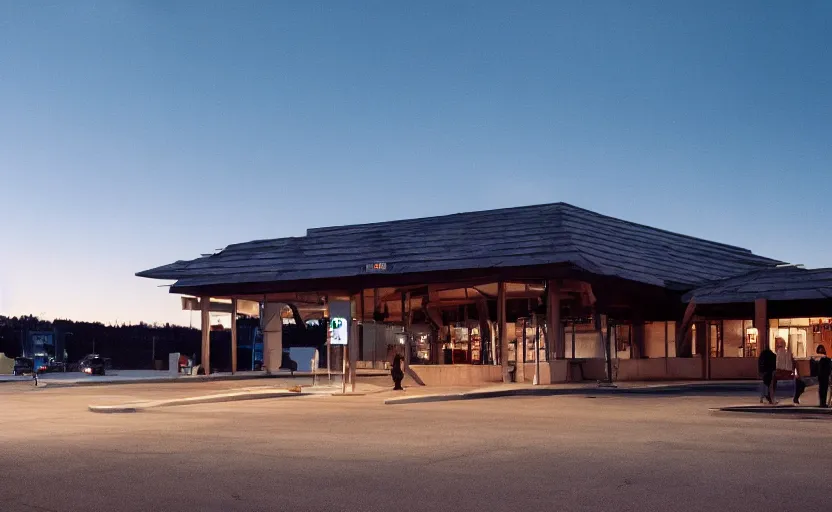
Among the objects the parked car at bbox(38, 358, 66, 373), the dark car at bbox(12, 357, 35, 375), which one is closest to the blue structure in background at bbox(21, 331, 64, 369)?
the parked car at bbox(38, 358, 66, 373)

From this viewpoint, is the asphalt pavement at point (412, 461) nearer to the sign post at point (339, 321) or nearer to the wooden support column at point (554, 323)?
the sign post at point (339, 321)

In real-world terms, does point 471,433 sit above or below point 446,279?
below

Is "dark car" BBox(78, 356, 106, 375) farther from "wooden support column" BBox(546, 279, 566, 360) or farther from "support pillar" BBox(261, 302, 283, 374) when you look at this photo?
"wooden support column" BBox(546, 279, 566, 360)

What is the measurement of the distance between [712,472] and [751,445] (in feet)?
12.9

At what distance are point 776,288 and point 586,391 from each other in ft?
40.1

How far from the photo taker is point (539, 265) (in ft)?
141

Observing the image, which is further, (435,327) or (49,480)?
(435,327)

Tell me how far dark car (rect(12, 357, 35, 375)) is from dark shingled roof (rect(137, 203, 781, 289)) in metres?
12.1

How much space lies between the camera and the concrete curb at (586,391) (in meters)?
30.2

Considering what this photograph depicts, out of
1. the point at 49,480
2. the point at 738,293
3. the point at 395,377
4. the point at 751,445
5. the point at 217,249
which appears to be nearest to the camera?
the point at 49,480

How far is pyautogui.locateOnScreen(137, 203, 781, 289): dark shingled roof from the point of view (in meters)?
45.0

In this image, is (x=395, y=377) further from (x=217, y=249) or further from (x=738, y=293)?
(x=217, y=249)

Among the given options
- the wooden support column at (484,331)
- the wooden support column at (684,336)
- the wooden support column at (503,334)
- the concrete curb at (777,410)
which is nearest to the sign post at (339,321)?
the wooden support column at (503,334)

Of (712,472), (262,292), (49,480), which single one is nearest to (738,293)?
(262,292)
